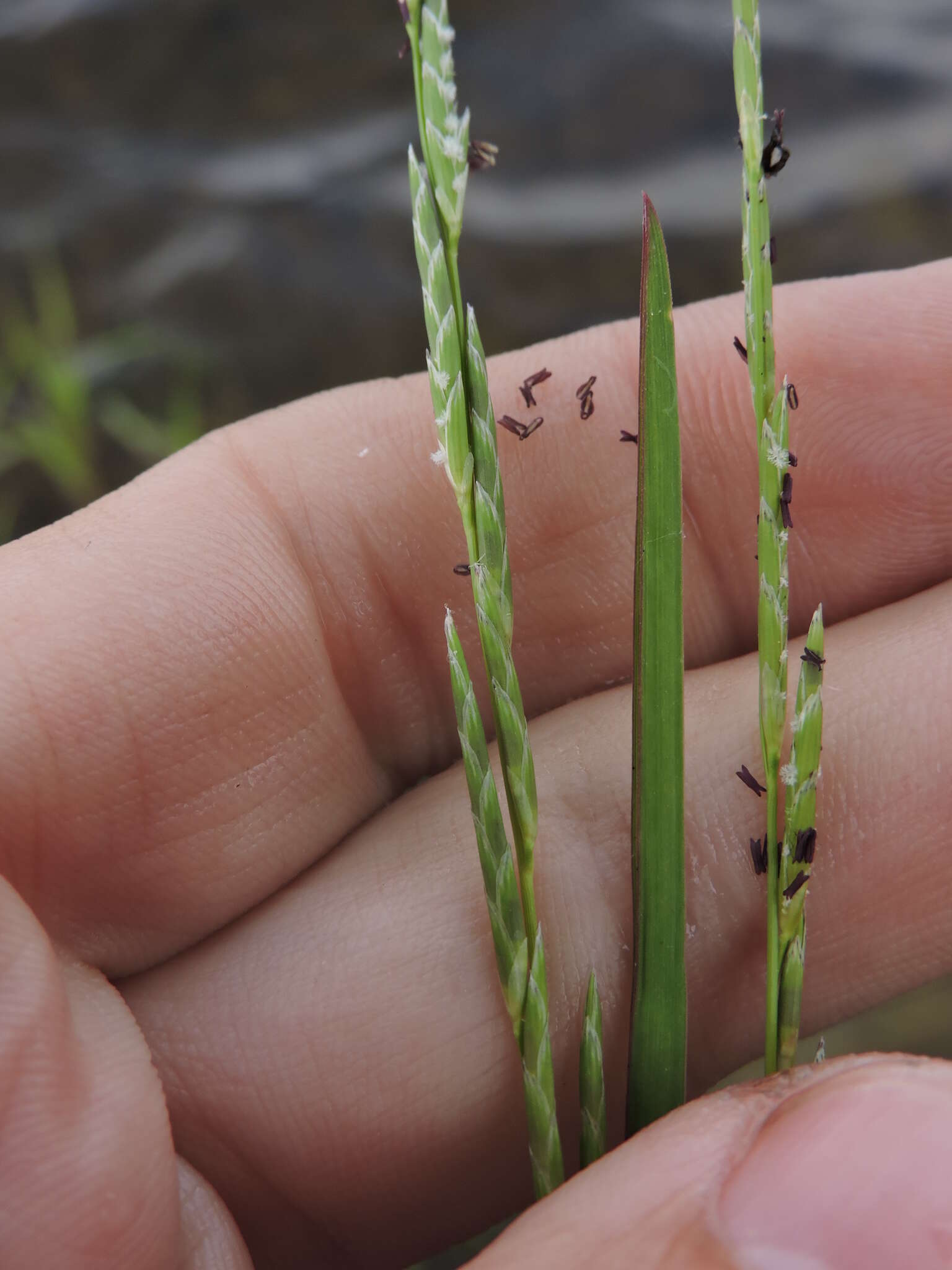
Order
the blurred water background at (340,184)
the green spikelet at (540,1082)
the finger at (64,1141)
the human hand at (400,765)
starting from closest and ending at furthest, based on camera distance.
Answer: the finger at (64,1141), the green spikelet at (540,1082), the human hand at (400,765), the blurred water background at (340,184)

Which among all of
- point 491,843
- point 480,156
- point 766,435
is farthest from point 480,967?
point 480,156

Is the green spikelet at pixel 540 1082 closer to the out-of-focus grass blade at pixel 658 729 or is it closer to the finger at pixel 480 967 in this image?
the out-of-focus grass blade at pixel 658 729

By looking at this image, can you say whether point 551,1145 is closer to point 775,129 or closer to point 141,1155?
point 141,1155

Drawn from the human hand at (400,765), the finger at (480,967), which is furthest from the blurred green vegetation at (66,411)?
the finger at (480,967)

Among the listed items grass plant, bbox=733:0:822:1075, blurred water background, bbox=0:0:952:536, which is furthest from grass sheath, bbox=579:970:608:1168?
blurred water background, bbox=0:0:952:536

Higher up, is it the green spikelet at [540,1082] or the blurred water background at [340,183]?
the blurred water background at [340,183]

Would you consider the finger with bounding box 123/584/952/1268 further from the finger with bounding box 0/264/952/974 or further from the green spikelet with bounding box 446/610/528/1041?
the green spikelet with bounding box 446/610/528/1041

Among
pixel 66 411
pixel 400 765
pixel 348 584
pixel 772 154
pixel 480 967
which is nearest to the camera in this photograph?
pixel 772 154

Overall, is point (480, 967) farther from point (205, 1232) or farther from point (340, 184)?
point (340, 184)
